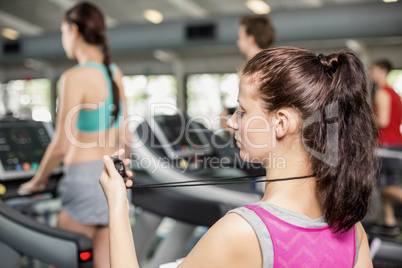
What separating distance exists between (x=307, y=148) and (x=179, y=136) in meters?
2.02

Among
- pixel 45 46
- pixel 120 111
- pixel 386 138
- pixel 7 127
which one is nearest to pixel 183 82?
pixel 45 46

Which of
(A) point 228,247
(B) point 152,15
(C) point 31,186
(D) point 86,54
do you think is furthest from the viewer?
(B) point 152,15

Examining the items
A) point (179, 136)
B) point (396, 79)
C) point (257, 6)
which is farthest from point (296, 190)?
point (396, 79)

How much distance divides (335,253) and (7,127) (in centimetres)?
198

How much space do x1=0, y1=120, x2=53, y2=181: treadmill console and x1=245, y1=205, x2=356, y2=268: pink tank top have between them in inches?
71.5

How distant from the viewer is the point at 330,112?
751 mm

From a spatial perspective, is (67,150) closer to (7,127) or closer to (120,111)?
(120,111)

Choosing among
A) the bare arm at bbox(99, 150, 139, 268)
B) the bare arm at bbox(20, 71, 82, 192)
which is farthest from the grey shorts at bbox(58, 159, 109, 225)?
the bare arm at bbox(99, 150, 139, 268)

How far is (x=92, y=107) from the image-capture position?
5.06 feet

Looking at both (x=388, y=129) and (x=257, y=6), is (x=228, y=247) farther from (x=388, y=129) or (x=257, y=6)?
(x=257, y=6)

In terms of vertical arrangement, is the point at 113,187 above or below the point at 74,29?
below

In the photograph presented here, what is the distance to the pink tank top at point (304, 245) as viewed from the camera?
2.30 feet

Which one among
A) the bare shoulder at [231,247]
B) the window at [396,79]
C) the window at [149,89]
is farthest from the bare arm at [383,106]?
the window at [149,89]

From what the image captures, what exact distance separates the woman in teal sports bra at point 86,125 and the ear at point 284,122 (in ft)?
3.06
